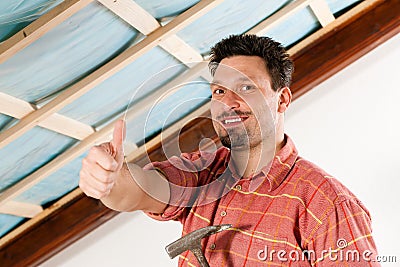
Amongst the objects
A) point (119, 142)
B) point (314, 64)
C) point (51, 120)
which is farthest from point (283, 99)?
point (314, 64)

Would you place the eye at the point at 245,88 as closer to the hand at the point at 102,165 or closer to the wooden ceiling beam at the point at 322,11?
the hand at the point at 102,165

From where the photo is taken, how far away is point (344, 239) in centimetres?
150

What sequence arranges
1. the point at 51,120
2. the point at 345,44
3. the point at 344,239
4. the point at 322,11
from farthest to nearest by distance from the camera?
the point at 345,44 → the point at 322,11 → the point at 51,120 → the point at 344,239

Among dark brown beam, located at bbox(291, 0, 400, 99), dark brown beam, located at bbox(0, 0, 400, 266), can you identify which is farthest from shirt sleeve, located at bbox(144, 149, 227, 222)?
dark brown beam, located at bbox(291, 0, 400, 99)

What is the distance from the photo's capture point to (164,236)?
3.35m

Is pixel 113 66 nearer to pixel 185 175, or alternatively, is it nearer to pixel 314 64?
pixel 185 175

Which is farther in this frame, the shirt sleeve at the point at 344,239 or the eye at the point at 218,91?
the eye at the point at 218,91

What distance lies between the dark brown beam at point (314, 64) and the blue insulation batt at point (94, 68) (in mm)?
91

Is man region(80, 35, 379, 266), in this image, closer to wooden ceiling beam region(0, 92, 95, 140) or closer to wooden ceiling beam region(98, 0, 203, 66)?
wooden ceiling beam region(98, 0, 203, 66)

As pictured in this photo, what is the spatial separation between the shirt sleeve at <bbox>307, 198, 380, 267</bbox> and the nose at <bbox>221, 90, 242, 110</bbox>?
330mm

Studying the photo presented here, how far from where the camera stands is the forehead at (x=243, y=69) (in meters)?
1.64

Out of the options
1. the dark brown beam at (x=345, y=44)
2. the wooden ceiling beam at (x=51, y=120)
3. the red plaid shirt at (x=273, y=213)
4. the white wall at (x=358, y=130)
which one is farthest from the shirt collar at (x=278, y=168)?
the white wall at (x=358, y=130)

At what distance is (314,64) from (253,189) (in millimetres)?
1617

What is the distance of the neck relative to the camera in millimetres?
1668
